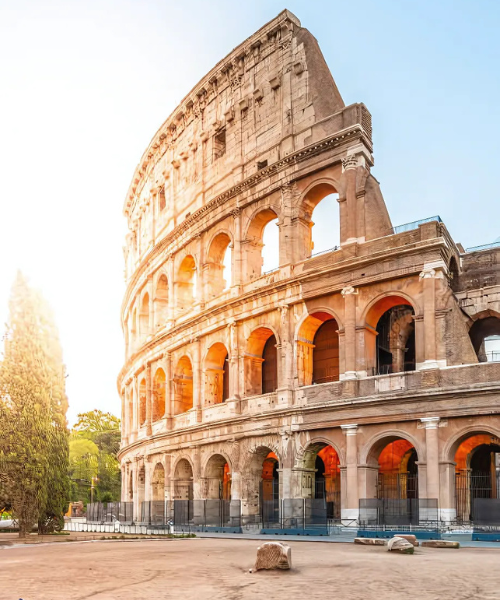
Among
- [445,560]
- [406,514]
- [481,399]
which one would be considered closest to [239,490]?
[406,514]

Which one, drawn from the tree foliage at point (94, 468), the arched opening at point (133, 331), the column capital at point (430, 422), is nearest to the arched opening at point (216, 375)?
the arched opening at point (133, 331)

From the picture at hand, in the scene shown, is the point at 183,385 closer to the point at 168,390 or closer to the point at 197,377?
the point at 168,390

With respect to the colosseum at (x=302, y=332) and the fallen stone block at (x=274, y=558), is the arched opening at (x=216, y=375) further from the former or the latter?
the fallen stone block at (x=274, y=558)

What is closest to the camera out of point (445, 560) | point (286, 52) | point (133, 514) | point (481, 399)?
point (445, 560)

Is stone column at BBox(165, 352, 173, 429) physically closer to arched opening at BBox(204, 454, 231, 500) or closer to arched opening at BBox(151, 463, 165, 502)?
arched opening at BBox(151, 463, 165, 502)

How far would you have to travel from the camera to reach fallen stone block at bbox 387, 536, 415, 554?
1369cm

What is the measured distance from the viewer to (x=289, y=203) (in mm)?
25969

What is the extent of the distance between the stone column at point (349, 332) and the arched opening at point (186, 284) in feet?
33.9

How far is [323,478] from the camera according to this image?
87.8 ft

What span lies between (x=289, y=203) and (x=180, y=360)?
8.85 meters

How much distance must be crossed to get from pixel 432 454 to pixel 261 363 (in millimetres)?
8449

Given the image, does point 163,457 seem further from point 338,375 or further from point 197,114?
point 197,114

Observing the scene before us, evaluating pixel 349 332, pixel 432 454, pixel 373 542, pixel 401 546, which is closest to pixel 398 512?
pixel 432 454

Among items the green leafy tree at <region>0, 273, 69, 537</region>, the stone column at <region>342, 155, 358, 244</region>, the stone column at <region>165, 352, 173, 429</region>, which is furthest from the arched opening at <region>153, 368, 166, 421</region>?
the stone column at <region>342, 155, 358, 244</region>
